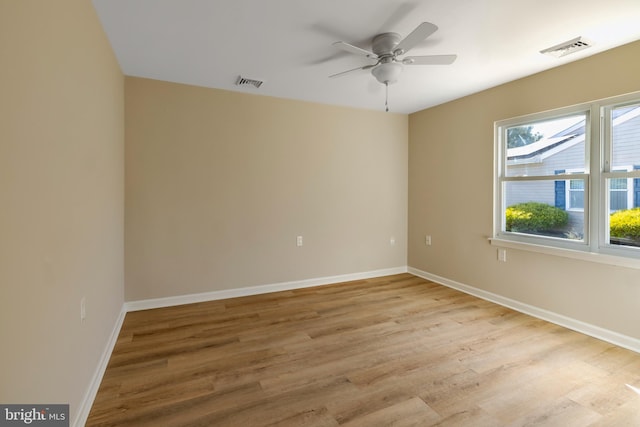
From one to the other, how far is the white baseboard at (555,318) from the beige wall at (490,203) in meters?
0.05

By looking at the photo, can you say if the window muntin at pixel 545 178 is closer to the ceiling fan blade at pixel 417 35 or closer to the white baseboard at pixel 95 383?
the ceiling fan blade at pixel 417 35

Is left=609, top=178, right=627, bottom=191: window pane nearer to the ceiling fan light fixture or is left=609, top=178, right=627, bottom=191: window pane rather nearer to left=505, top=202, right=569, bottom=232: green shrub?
left=505, top=202, right=569, bottom=232: green shrub

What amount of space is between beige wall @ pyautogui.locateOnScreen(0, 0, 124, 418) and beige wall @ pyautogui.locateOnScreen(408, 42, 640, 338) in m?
3.85

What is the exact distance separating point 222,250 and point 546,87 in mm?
3909

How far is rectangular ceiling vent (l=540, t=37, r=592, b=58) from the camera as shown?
2.42 metres

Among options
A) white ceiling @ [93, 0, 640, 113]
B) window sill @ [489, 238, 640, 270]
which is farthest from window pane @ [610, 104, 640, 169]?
window sill @ [489, 238, 640, 270]

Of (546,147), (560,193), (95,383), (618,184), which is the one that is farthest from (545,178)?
(95,383)

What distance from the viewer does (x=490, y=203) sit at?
11.9 feet

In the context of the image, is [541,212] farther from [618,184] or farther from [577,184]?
[618,184]

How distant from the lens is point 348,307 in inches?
134

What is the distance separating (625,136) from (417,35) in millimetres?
2108

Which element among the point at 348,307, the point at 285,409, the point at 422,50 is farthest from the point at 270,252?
the point at 422,50

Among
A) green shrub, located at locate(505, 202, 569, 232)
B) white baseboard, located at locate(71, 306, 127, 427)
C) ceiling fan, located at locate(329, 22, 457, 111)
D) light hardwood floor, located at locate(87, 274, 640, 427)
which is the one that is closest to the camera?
white baseboard, located at locate(71, 306, 127, 427)

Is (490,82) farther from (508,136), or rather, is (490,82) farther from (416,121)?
(416,121)
